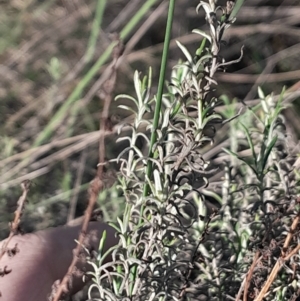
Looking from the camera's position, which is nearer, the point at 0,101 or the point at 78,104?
the point at 78,104

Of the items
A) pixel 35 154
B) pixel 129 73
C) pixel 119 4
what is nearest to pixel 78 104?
pixel 35 154

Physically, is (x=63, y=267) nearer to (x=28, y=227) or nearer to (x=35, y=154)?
(x=28, y=227)

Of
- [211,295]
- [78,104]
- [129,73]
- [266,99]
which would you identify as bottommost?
[211,295]

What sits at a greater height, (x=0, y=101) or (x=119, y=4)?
(x=119, y=4)

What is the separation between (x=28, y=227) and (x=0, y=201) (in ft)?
0.31

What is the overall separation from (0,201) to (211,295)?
706 mm

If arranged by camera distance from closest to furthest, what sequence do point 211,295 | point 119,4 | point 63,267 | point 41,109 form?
point 211,295 → point 63,267 → point 41,109 → point 119,4

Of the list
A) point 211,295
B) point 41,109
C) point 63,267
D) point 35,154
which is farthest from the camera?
point 41,109

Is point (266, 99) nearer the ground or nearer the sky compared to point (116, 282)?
nearer the sky

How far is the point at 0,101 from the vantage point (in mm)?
1813

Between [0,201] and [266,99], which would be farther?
[0,201]

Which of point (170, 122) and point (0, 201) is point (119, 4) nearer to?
point (0, 201)

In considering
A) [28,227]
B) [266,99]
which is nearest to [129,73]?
[28,227]

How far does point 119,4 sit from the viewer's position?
2012mm
